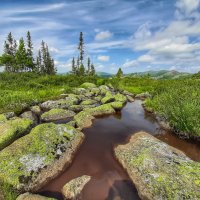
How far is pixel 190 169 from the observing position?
823 centimetres

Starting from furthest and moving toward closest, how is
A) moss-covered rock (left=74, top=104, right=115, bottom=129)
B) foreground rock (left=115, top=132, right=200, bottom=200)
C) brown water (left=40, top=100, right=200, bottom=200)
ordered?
moss-covered rock (left=74, top=104, right=115, bottom=129) < brown water (left=40, top=100, right=200, bottom=200) < foreground rock (left=115, top=132, right=200, bottom=200)

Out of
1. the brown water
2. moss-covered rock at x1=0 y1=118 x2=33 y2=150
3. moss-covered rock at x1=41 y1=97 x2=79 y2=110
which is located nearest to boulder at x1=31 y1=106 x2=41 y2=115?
moss-covered rock at x1=41 y1=97 x2=79 y2=110

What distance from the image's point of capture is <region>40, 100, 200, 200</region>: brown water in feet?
26.9

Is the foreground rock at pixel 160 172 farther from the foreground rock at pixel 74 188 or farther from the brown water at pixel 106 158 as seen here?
the foreground rock at pixel 74 188

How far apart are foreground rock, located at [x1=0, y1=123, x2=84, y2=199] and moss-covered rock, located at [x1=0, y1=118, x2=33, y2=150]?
2.42ft

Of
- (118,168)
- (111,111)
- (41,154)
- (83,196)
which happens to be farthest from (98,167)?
(111,111)

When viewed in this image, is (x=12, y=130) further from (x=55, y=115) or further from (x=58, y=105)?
(x=58, y=105)

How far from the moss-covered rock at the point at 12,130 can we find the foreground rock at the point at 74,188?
174 inches

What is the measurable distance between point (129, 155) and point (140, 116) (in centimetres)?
1008

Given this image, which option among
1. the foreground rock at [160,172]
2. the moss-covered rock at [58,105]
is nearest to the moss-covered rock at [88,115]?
the moss-covered rock at [58,105]

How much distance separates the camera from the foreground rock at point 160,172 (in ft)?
23.7

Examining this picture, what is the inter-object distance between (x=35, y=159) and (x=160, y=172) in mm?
5731

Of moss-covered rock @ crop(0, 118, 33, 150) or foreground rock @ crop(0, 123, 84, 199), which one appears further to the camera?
moss-covered rock @ crop(0, 118, 33, 150)

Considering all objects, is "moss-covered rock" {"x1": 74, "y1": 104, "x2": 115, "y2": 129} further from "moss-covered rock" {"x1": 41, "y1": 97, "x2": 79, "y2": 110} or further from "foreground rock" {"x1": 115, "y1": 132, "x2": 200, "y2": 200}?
"foreground rock" {"x1": 115, "y1": 132, "x2": 200, "y2": 200}
